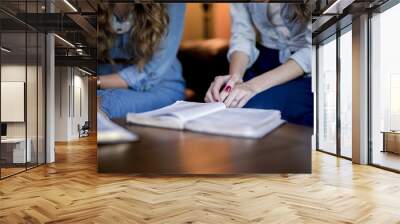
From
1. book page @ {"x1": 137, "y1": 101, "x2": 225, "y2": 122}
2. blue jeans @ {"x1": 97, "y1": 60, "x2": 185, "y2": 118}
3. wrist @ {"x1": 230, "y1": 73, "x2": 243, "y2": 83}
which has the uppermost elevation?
wrist @ {"x1": 230, "y1": 73, "x2": 243, "y2": 83}

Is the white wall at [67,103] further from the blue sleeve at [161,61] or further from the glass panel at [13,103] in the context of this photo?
the blue sleeve at [161,61]

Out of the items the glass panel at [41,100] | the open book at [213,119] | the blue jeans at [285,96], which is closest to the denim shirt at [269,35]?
the blue jeans at [285,96]

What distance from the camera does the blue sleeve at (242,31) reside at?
5742 mm

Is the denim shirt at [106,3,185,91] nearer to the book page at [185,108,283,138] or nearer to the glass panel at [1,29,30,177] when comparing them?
the book page at [185,108,283,138]

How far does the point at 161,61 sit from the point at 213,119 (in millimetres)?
1180

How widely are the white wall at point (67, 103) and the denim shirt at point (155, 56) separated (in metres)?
8.70

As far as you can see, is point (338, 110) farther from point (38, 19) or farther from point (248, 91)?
point (38, 19)

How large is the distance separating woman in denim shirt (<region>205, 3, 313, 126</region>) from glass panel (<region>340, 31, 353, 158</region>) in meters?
2.57

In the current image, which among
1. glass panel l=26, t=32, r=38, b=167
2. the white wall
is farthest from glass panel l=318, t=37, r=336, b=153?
the white wall

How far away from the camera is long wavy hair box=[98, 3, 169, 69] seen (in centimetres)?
574

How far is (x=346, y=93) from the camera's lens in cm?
820

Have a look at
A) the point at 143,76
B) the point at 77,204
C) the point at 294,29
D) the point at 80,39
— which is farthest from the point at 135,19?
the point at 80,39

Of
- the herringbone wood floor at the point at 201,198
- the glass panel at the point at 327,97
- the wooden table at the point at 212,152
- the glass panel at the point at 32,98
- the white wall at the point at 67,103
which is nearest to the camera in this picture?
the herringbone wood floor at the point at 201,198

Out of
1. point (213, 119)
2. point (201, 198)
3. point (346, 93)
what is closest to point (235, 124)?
point (213, 119)
